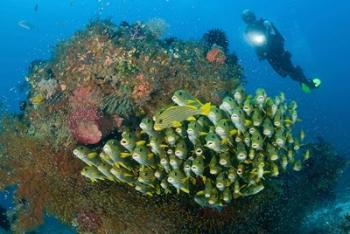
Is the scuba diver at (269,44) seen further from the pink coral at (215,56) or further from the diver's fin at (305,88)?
the pink coral at (215,56)

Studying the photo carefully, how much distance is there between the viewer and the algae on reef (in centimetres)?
624

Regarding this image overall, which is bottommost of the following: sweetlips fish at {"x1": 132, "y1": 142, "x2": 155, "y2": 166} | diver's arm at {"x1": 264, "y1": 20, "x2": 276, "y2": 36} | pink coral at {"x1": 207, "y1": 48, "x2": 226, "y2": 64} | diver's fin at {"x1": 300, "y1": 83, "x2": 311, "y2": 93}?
sweetlips fish at {"x1": 132, "y1": 142, "x2": 155, "y2": 166}

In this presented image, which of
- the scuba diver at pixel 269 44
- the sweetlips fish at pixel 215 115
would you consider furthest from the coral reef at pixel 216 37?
the sweetlips fish at pixel 215 115

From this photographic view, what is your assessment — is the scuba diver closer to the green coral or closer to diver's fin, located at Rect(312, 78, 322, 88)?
diver's fin, located at Rect(312, 78, 322, 88)

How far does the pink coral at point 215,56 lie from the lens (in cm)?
914

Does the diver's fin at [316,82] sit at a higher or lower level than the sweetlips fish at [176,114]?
higher

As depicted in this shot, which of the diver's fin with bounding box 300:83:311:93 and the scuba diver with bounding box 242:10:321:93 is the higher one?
the scuba diver with bounding box 242:10:321:93

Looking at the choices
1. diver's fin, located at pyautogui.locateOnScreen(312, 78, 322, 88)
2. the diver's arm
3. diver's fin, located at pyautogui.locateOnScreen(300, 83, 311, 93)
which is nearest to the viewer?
diver's fin, located at pyautogui.locateOnScreen(312, 78, 322, 88)

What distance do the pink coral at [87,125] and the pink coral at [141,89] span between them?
75 cm

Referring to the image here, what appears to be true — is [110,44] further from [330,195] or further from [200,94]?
[330,195]

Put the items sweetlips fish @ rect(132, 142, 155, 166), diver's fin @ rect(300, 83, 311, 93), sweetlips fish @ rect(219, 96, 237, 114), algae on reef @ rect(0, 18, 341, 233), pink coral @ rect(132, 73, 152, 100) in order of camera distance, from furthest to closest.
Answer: diver's fin @ rect(300, 83, 311, 93) → pink coral @ rect(132, 73, 152, 100) → algae on reef @ rect(0, 18, 341, 233) → sweetlips fish @ rect(219, 96, 237, 114) → sweetlips fish @ rect(132, 142, 155, 166)

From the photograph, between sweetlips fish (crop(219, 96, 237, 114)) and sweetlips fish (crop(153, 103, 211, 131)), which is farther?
sweetlips fish (crop(219, 96, 237, 114))

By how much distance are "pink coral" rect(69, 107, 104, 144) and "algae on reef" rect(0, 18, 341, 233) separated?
0.06 ft

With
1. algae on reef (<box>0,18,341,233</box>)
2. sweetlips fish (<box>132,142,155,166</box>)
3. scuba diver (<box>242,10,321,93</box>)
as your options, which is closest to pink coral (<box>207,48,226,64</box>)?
algae on reef (<box>0,18,341,233</box>)
